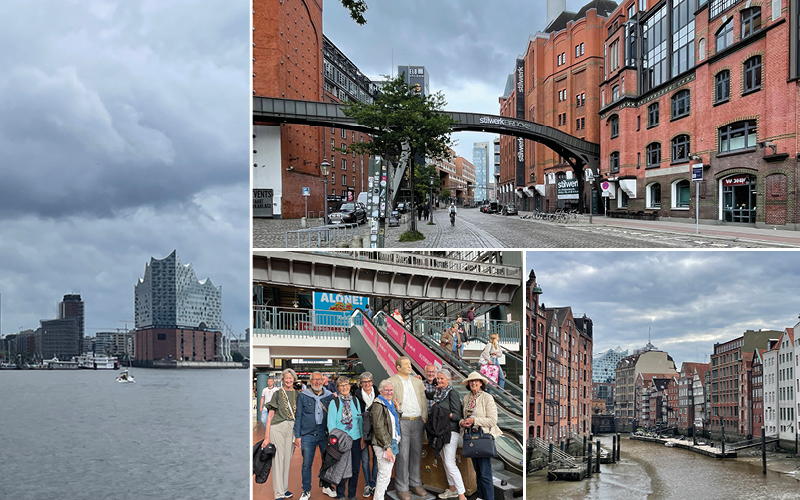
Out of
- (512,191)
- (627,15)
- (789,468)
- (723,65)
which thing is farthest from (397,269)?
(512,191)

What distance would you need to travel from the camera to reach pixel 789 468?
26.1ft

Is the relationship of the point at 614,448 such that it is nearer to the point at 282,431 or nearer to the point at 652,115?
the point at 282,431

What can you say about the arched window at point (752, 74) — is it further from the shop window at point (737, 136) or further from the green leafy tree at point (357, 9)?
the green leafy tree at point (357, 9)

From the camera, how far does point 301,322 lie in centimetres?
720

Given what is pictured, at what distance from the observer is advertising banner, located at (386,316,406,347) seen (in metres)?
7.10

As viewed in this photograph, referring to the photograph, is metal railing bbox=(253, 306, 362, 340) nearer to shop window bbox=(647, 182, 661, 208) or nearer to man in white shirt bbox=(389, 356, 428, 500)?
man in white shirt bbox=(389, 356, 428, 500)

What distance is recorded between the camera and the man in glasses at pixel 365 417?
5.65m

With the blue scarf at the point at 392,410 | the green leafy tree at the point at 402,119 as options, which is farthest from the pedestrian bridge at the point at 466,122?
the blue scarf at the point at 392,410

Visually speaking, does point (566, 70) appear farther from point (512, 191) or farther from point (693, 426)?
point (693, 426)

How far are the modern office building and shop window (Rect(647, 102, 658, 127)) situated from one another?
111874 millimetres

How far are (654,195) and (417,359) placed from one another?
54.4ft

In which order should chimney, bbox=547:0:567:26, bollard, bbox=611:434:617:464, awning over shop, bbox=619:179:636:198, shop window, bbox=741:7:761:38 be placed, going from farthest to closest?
awning over shop, bbox=619:179:636:198
shop window, bbox=741:7:761:38
chimney, bbox=547:0:567:26
bollard, bbox=611:434:617:464

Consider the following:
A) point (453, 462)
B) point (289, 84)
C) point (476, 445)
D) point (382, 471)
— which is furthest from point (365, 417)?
point (289, 84)

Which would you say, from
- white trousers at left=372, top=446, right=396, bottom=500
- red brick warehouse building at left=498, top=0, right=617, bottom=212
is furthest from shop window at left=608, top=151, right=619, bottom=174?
white trousers at left=372, top=446, right=396, bottom=500
